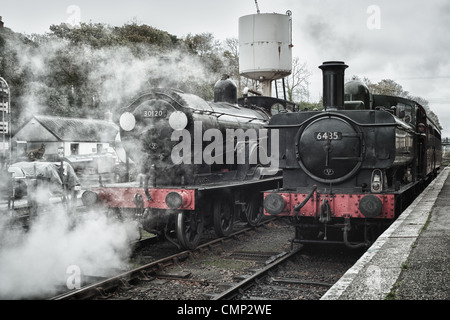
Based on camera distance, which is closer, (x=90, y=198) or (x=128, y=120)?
(x=90, y=198)

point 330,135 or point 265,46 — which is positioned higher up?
point 265,46

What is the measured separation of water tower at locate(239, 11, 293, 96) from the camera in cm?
1880

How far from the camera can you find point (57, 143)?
25141mm

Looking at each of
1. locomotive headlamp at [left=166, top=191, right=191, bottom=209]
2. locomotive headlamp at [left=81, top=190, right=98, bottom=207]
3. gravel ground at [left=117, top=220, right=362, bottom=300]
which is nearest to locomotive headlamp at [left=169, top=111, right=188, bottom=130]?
locomotive headlamp at [left=166, top=191, right=191, bottom=209]

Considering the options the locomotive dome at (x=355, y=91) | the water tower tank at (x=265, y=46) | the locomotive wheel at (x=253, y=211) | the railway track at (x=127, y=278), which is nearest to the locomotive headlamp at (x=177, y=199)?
the railway track at (x=127, y=278)

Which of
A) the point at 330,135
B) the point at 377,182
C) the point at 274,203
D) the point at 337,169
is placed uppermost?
the point at 330,135

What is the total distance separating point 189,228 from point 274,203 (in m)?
1.82

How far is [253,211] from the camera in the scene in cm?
1058

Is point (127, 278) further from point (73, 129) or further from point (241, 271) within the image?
point (73, 129)

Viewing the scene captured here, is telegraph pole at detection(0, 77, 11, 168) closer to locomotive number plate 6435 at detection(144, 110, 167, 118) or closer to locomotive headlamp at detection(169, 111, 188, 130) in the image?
locomotive number plate 6435 at detection(144, 110, 167, 118)

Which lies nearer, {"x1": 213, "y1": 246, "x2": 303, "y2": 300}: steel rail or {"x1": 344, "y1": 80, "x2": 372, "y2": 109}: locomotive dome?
{"x1": 213, "y1": 246, "x2": 303, "y2": 300}: steel rail

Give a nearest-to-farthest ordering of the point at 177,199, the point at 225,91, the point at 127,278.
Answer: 1. the point at 127,278
2. the point at 177,199
3. the point at 225,91

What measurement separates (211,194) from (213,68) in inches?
963

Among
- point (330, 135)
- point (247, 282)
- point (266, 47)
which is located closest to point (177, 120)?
point (330, 135)
